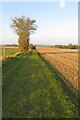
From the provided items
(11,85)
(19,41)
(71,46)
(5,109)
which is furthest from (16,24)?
(71,46)

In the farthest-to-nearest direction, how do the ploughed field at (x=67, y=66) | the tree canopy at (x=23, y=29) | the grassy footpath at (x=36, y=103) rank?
the tree canopy at (x=23, y=29)
the ploughed field at (x=67, y=66)
the grassy footpath at (x=36, y=103)

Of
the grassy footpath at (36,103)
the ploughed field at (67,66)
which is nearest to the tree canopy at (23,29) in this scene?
the ploughed field at (67,66)

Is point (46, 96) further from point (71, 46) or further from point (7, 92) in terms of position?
point (71, 46)

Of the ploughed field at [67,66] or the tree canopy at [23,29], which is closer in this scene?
the ploughed field at [67,66]

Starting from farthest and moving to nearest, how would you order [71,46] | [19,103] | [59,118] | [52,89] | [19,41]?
[71,46], [19,41], [52,89], [19,103], [59,118]

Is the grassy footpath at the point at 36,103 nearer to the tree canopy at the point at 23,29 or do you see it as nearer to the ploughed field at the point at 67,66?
the ploughed field at the point at 67,66

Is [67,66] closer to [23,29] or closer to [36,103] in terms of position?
[36,103]

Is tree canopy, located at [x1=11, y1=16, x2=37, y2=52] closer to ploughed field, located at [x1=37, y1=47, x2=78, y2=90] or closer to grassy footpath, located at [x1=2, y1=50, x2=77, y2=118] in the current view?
ploughed field, located at [x1=37, y1=47, x2=78, y2=90]

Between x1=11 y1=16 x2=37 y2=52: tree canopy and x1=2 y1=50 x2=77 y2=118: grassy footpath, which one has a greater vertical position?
x1=11 y1=16 x2=37 y2=52: tree canopy

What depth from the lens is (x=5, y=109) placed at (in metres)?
4.75

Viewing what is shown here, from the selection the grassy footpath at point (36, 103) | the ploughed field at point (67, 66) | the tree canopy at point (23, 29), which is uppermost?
the tree canopy at point (23, 29)

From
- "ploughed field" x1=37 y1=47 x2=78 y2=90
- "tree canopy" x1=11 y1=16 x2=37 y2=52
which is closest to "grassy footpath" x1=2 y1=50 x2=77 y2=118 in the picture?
"ploughed field" x1=37 y1=47 x2=78 y2=90

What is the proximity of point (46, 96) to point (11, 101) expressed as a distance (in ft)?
5.35

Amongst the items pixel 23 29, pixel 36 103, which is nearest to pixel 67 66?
pixel 36 103
